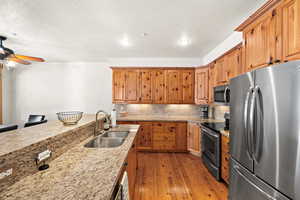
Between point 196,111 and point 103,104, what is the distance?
2.96 meters

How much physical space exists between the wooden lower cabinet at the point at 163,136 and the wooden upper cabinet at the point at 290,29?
108 inches

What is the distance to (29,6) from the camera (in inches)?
73.9

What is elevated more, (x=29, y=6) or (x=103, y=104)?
(x=29, y=6)

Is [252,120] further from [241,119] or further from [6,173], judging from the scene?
[6,173]

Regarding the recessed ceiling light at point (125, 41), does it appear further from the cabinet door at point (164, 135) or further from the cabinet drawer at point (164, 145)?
the cabinet drawer at point (164, 145)

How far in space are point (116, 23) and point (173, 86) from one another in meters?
2.23

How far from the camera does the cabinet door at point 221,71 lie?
8.60 ft

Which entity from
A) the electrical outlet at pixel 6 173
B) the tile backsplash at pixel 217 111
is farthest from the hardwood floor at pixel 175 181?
the electrical outlet at pixel 6 173

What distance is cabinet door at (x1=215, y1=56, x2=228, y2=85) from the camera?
2620 mm

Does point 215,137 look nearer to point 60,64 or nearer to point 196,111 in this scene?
point 196,111

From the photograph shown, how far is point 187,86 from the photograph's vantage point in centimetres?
391

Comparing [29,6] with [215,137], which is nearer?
[29,6]

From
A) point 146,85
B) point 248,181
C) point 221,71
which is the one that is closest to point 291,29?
point 248,181

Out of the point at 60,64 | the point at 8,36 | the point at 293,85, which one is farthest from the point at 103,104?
the point at 293,85
